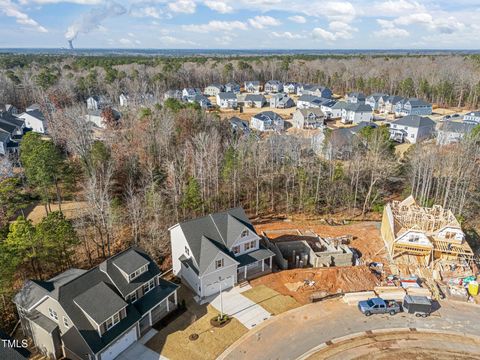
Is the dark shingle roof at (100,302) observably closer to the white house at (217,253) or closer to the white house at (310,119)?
the white house at (217,253)

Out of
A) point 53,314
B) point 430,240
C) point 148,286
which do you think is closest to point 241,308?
point 148,286

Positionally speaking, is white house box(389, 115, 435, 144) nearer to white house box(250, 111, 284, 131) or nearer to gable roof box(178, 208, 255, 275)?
white house box(250, 111, 284, 131)

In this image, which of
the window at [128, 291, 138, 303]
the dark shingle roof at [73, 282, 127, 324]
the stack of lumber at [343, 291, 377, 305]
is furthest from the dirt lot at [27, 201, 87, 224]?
the stack of lumber at [343, 291, 377, 305]

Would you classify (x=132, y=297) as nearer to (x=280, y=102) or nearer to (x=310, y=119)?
(x=310, y=119)

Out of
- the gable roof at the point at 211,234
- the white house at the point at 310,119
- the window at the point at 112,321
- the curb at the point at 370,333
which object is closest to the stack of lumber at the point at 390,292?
the curb at the point at 370,333

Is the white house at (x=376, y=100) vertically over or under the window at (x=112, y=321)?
over

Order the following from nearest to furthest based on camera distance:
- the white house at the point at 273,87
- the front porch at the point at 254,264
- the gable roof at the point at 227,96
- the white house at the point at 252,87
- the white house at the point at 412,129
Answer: the front porch at the point at 254,264 < the white house at the point at 412,129 < the gable roof at the point at 227,96 < the white house at the point at 273,87 < the white house at the point at 252,87
